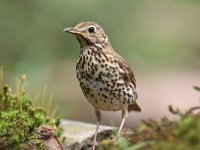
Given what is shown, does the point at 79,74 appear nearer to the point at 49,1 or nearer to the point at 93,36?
the point at 93,36

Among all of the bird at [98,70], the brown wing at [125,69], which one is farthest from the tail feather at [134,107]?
the bird at [98,70]

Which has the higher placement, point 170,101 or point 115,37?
point 115,37

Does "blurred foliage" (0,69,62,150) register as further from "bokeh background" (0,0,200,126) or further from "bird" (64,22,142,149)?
"bokeh background" (0,0,200,126)

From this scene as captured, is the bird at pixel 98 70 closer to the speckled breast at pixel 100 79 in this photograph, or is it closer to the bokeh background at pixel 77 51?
the speckled breast at pixel 100 79

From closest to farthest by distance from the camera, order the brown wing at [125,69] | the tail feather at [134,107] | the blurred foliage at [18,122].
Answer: the blurred foliage at [18,122], the brown wing at [125,69], the tail feather at [134,107]

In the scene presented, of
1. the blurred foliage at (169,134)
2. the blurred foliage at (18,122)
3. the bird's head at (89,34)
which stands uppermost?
the bird's head at (89,34)

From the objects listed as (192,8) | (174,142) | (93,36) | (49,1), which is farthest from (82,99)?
(174,142)
